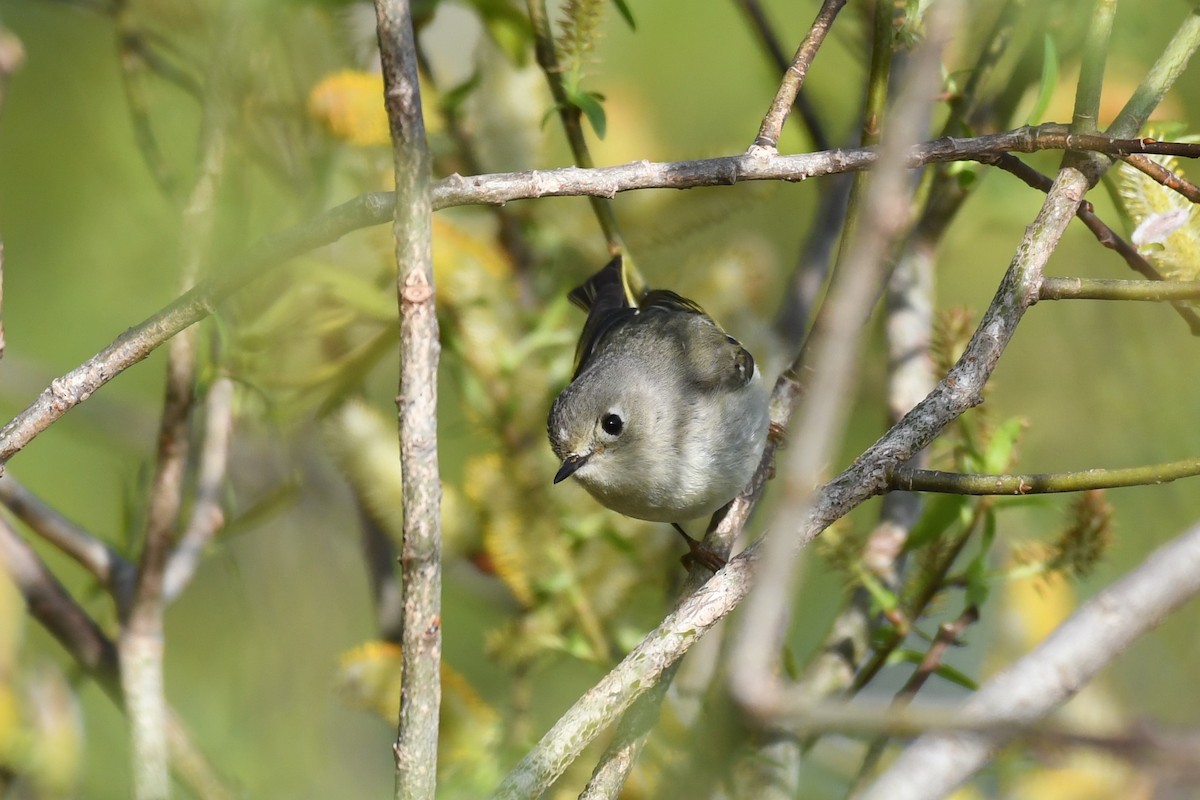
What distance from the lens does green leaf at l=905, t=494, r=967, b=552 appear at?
5.74 ft

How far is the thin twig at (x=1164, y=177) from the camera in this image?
4.62ft

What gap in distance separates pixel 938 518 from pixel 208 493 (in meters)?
1.34

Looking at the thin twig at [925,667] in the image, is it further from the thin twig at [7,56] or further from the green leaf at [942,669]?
the thin twig at [7,56]

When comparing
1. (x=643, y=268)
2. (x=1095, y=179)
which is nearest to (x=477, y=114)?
(x=643, y=268)

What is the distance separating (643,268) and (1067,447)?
1.29m

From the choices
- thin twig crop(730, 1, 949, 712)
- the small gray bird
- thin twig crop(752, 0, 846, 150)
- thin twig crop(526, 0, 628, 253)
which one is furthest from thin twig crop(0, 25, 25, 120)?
thin twig crop(730, 1, 949, 712)

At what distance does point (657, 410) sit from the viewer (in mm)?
2361

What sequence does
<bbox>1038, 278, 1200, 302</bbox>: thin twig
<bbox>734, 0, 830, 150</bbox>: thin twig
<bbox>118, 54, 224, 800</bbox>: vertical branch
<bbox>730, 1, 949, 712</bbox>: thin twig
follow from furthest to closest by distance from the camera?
<bbox>734, 0, 830, 150</bbox>: thin twig
<bbox>118, 54, 224, 800</bbox>: vertical branch
<bbox>1038, 278, 1200, 302</bbox>: thin twig
<bbox>730, 1, 949, 712</bbox>: thin twig

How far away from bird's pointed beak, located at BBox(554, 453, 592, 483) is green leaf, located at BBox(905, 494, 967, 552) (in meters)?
0.64

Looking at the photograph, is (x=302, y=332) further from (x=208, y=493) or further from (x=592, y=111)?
(x=592, y=111)

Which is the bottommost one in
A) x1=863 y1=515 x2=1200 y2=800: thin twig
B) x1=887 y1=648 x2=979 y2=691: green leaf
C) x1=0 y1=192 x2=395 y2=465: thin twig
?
x1=863 y1=515 x2=1200 y2=800: thin twig

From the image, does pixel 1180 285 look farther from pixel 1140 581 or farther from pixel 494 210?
pixel 494 210

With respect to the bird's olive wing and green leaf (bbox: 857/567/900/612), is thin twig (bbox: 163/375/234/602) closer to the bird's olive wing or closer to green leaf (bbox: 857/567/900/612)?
the bird's olive wing

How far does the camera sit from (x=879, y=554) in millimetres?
2084
